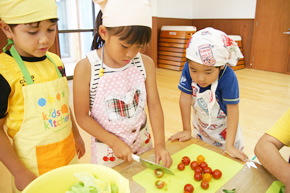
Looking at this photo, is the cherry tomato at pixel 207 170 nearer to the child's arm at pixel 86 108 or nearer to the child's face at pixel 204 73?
the child's arm at pixel 86 108

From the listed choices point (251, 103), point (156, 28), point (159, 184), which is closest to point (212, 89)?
point (159, 184)

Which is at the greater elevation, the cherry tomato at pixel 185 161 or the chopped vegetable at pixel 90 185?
the chopped vegetable at pixel 90 185

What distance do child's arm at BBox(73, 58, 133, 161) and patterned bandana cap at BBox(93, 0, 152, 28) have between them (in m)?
0.18

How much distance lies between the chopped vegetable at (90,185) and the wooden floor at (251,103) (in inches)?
52.4

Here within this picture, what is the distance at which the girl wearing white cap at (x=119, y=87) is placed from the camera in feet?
2.51

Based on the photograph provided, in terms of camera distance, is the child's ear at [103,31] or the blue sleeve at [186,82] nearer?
the child's ear at [103,31]

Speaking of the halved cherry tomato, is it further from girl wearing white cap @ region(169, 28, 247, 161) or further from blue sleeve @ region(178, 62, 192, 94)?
blue sleeve @ region(178, 62, 192, 94)

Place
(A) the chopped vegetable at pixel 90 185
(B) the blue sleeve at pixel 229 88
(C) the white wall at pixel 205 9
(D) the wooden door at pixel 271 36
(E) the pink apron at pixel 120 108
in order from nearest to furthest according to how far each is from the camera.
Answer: (A) the chopped vegetable at pixel 90 185 < (E) the pink apron at pixel 120 108 < (B) the blue sleeve at pixel 229 88 < (D) the wooden door at pixel 271 36 < (C) the white wall at pixel 205 9

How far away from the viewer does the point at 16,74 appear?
713 millimetres

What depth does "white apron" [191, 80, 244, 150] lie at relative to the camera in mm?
1079

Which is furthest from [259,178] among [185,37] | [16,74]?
[185,37]

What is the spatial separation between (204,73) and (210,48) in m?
0.11

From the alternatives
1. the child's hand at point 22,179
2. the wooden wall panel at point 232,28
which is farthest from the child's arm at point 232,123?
the wooden wall panel at point 232,28

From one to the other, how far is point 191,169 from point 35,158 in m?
0.50
